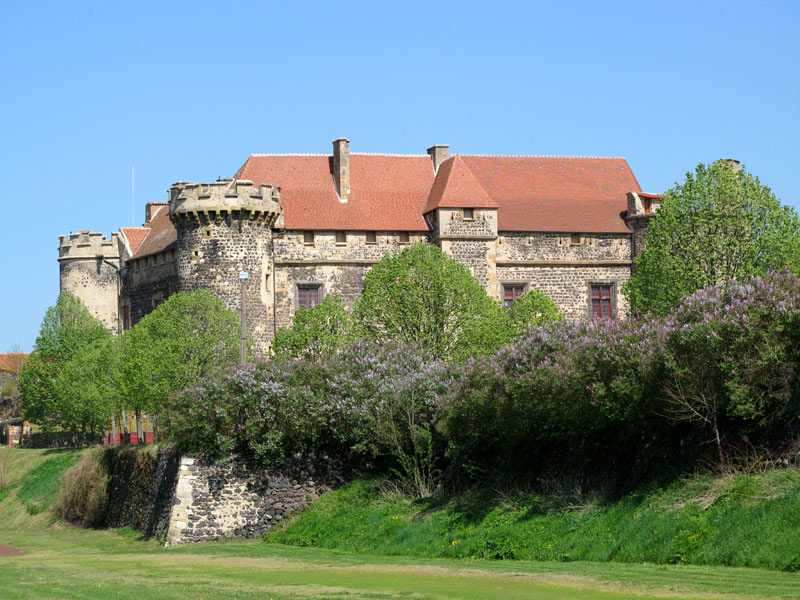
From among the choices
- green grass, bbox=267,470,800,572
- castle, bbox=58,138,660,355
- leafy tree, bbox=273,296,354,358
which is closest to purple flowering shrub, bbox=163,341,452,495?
green grass, bbox=267,470,800,572

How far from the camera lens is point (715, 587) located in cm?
1572

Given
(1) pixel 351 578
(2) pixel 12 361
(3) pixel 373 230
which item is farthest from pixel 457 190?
(2) pixel 12 361

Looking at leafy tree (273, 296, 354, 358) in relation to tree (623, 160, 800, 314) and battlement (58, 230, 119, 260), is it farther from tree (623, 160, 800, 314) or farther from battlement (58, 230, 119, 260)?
battlement (58, 230, 119, 260)

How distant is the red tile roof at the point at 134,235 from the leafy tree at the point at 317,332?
1497 cm

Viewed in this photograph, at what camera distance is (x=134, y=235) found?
51.6 m

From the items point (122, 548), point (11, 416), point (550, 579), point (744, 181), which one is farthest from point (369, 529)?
point (11, 416)

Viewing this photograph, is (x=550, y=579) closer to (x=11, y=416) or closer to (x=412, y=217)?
(x=412, y=217)

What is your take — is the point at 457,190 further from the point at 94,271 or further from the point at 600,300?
the point at 94,271

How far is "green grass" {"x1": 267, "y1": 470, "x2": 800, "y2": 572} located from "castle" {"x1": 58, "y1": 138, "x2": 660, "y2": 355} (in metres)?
16.2

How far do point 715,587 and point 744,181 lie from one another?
822 inches

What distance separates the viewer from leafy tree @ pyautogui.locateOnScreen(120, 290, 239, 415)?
37719 mm

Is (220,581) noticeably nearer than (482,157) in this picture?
Yes

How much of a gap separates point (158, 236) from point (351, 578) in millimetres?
32447

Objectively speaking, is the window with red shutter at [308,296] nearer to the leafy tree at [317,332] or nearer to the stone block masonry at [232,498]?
the leafy tree at [317,332]
